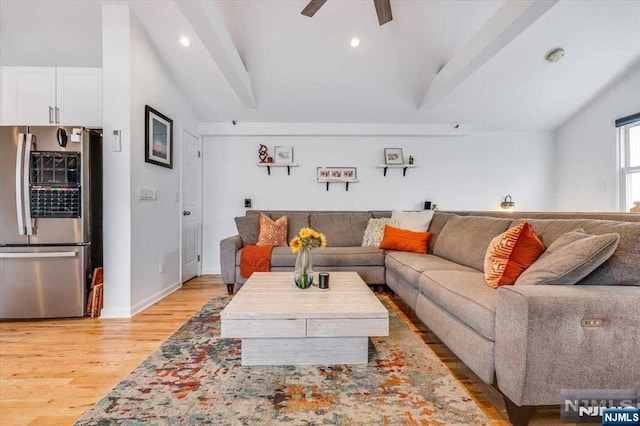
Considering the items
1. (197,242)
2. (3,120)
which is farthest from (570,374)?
(3,120)

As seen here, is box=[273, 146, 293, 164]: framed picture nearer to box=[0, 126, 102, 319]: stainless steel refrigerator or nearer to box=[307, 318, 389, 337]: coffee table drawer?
box=[0, 126, 102, 319]: stainless steel refrigerator

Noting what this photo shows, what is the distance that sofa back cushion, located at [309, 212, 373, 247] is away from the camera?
4023mm

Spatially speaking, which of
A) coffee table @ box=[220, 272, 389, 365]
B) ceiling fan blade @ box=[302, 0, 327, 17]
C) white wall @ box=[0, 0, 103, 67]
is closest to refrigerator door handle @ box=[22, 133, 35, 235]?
white wall @ box=[0, 0, 103, 67]

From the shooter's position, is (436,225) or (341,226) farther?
(341,226)

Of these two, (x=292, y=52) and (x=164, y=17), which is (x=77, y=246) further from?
(x=292, y=52)

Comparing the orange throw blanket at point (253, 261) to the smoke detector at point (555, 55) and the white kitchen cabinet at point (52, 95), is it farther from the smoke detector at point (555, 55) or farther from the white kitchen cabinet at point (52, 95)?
the smoke detector at point (555, 55)

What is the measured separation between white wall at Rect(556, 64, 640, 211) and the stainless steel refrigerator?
5774mm

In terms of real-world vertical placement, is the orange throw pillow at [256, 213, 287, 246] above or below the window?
below

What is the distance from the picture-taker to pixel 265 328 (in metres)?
1.75

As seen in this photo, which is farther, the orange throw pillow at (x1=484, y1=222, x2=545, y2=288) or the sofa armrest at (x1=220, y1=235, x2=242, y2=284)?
the sofa armrest at (x1=220, y1=235, x2=242, y2=284)

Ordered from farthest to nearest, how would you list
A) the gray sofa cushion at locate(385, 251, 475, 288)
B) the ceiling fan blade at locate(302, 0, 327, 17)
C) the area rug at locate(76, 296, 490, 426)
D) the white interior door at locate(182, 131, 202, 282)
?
the white interior door at locate(182, 131, 202, 282) → the gray sofa cushion at locate(385, 251, 475, 288) → the ceiling fan blade at locate(302, 0, 327, 17) → the area rug at locate(76, 296, 490, 426)

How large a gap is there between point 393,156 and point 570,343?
11.7 feet

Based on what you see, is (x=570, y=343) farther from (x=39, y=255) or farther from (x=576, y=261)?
(x=39, y=255)

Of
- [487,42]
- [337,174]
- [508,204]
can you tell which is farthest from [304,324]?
[508,204]
